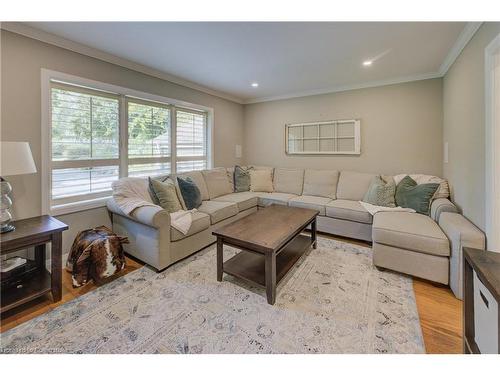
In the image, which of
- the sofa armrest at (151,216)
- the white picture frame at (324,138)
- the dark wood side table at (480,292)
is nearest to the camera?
the dark wood side table at (480,292)

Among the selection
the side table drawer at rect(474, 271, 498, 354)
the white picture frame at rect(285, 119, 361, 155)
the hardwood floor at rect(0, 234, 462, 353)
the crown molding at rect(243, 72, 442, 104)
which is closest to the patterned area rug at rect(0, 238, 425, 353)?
the hardwood floor at rect(0, 234, 462, 353)

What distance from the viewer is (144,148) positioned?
333 cm

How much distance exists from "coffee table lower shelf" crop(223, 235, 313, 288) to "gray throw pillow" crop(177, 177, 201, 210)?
103 cm

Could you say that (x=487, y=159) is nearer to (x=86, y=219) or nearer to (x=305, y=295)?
(x=305, y=295)

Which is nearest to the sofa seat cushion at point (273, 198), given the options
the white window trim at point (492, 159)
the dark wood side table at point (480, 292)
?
the white window trim at point (492, 159)

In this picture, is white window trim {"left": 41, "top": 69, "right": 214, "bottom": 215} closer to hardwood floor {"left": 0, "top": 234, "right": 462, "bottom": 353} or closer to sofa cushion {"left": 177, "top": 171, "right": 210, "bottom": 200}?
hardwood floor {"left": 0, "top": 234, "right": 462, "bottom": 353}

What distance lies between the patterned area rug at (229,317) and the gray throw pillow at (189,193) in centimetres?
93

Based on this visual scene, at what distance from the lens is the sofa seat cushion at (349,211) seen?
3025mm

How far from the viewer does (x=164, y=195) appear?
277 centimetres

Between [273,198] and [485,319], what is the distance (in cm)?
287

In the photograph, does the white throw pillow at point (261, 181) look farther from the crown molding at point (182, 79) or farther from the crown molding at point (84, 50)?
the crown molding at point (84, 50)

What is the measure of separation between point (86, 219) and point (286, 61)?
3034 mm

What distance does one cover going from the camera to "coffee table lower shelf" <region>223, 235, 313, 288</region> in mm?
2062

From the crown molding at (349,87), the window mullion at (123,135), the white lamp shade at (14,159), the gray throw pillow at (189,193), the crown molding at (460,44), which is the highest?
the crown molding at (349,87)
